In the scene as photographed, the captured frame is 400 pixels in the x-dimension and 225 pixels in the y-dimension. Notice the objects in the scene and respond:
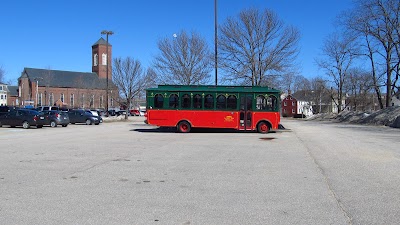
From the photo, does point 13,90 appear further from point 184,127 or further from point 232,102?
point 232,102

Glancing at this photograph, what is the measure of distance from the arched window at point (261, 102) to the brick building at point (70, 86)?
86.3 m

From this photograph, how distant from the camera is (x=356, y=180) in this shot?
332 inches

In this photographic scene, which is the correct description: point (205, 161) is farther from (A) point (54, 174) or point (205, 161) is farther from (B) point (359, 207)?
(B) point (359, 207)

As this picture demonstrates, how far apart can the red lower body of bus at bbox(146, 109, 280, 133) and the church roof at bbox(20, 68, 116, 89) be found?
301ft

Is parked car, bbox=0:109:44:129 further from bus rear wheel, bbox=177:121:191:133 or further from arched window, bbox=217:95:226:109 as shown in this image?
arched window, bbox=217:95:226:109

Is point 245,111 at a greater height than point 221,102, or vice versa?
point 221,102

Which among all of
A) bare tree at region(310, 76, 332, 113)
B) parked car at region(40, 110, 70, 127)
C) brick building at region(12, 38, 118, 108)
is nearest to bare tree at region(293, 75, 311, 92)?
bare tree at region(310, 76, 332, 113)

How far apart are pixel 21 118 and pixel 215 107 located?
50.0ft

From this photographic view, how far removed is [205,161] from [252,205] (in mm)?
5147

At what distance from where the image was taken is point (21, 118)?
29453mm

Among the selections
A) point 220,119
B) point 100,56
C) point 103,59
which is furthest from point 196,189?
point 100,56

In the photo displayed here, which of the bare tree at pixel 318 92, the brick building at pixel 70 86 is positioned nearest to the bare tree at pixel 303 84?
the bare tree at pixel 318 92

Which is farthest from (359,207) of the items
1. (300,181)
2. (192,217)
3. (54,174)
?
(54,174)

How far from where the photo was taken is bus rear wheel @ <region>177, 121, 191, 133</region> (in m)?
24.9
